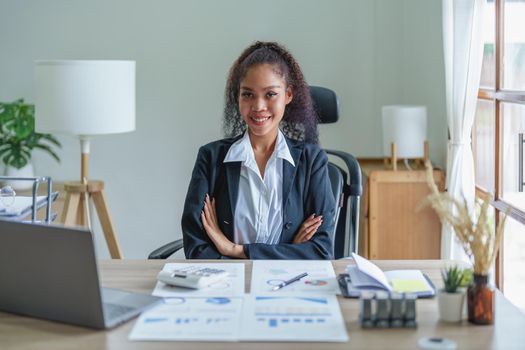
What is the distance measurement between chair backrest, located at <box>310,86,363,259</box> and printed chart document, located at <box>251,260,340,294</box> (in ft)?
2.31

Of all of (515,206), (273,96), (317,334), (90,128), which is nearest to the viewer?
(317,334)

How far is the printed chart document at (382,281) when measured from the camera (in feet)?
6.23

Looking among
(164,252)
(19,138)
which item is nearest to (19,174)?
(19,138)

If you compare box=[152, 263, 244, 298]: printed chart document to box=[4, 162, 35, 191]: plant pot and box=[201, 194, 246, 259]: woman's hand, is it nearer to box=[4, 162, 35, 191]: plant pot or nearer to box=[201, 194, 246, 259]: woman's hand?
box=[201, 194, 246, 259]: woman's hand

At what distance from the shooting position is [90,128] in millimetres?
3619

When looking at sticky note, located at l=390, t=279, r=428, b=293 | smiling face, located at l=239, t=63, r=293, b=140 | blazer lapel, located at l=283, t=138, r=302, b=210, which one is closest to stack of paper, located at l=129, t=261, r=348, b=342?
sticky note, located at l=390, t=279, r=428, b=293

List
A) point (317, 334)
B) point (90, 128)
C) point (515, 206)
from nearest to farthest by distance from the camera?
1. point (317, 334)
2. point (515, 206)
3. point (90, 128)

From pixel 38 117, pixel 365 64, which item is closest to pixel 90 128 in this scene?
pixel 38 117

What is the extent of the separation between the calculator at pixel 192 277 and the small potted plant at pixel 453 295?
0.54 meters

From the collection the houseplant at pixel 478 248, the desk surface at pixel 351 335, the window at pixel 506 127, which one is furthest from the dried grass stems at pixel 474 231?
the window at pixel 506 127

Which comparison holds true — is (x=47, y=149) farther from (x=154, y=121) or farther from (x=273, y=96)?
(x=273, y=96)

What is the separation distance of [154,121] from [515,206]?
2027 millimetres

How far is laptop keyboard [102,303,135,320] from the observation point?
172 cm

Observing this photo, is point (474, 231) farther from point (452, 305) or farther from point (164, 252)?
point (164, 252)
